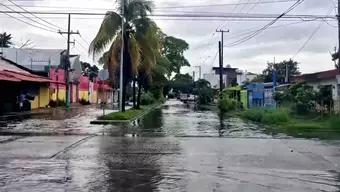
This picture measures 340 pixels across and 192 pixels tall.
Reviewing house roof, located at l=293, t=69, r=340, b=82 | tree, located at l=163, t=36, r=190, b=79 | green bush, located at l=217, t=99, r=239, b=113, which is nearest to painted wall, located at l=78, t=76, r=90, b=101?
tree, located at l=163, t=36, r=190, b=79

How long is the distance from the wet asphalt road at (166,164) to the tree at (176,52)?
8972 centimetres

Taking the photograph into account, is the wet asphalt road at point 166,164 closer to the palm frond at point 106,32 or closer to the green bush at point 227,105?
the palm frond at point 106,32

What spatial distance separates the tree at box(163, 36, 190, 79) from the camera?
362 feet

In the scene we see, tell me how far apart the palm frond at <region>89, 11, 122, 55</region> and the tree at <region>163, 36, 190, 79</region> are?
241ft

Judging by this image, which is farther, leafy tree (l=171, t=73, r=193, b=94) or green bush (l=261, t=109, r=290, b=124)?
leafy tree (l=171, t=73, r=193, b=94)

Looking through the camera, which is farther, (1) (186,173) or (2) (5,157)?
(2) (5,157)

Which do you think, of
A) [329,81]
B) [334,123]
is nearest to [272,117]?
[334,123]

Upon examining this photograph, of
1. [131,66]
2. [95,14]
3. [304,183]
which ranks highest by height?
[95,14]

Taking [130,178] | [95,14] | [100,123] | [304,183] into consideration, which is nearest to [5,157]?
[130,178]

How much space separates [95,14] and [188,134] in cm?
1503

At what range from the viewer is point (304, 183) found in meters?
10.5

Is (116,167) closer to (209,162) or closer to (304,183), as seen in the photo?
(209,162)

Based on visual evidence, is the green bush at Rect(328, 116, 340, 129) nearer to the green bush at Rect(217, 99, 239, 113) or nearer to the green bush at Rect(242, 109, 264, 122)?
the green bush at Rect(242, 109, 264, 122)

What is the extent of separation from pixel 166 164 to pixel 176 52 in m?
99.3
